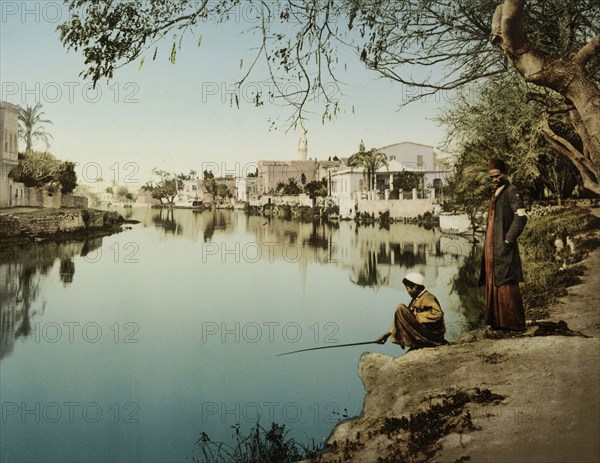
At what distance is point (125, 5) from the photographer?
7523 mm

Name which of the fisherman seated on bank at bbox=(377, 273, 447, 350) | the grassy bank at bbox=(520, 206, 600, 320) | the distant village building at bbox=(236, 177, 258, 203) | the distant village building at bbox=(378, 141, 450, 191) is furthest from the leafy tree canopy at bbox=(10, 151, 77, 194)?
the distant village building at bbox=(236, 177, 258, 203)

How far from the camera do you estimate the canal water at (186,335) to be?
8.50 meters

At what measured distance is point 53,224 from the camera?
23.6 meters

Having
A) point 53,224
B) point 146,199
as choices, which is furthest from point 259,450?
point 146,199

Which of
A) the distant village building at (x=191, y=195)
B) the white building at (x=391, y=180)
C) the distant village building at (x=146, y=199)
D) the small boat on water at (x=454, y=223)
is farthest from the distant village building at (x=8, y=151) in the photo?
the distant village building at (x=191, y=195)

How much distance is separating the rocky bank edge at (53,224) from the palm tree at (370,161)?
13.4m

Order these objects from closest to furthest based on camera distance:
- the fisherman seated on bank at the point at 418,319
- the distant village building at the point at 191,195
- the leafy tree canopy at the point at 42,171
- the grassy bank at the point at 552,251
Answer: the fisherman seated on bank at the point at 418,319 < the grassy bank at the point at 552,251 < the leafy tree canopy at the point at 42,171 < the distant village building at the point at 191,195

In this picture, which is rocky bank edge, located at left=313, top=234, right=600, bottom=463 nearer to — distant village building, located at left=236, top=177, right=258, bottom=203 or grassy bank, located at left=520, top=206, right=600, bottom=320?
grassy bank, located at left=520, top=206, right=600, bottom=320

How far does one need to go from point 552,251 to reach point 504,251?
26.3ft

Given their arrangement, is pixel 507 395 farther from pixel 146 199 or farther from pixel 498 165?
pixel 146 199

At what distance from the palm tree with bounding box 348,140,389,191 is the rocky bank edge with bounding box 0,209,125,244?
528 inches

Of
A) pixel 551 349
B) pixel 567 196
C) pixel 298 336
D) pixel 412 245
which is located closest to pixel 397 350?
pixel 298 336

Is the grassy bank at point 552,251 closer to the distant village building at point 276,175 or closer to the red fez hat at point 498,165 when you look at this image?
the red fez hat at point 498,165

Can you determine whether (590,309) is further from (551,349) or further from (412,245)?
(412,245)
